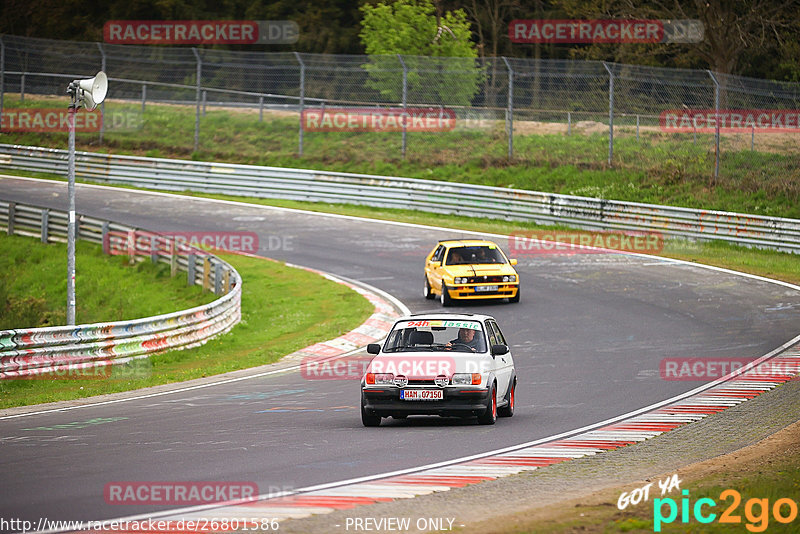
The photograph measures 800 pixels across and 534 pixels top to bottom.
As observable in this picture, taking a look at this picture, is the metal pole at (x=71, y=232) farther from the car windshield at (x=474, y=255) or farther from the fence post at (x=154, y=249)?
the fence post at (x=154, y=249)

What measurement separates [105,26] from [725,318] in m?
57.4

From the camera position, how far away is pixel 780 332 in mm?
19438

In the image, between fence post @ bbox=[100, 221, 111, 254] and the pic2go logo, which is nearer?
the pic2go logo

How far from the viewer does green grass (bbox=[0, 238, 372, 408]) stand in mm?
16844

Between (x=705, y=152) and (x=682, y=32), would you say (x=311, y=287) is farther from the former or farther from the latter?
(x=682, y=32)

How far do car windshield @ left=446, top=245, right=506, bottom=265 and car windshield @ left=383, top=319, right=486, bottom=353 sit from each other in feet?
34.3

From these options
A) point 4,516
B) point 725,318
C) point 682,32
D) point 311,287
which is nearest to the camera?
point 4,516

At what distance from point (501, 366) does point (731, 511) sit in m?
5.59

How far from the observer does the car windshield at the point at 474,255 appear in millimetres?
24000

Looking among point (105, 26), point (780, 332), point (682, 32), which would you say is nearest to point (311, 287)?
point (780, 332)
